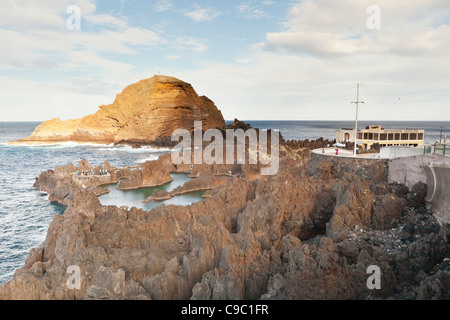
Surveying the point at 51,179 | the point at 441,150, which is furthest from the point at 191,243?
the point at 51,179

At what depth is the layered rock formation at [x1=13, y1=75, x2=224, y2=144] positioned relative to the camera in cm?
9688

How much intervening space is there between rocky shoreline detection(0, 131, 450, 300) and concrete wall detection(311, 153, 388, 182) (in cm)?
19

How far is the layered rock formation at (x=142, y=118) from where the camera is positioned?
9688 cm

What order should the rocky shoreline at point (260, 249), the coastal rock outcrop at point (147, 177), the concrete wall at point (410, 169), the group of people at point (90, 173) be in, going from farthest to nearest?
the group of people at point (90, 173)
the coastal rock outcrop at point (147, 177)
the concrete wall at point (410, 169)
the rocky shoreline at point (260, 249)

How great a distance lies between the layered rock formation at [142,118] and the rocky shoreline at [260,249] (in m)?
79.7

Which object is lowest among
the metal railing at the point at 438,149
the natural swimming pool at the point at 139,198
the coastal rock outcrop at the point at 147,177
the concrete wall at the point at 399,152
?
the natural swimming pool at the point at 139,198

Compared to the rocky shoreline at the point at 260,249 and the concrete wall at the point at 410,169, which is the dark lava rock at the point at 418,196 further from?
the concrete wall at the point at 410,169

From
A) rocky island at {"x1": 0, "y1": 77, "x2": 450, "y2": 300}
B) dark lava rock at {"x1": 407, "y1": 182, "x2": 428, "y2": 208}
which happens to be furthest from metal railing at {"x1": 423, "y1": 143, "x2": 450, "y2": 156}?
rocky island at {"x1": 0, "y1": 77, "x2": 450, "y2": 300}

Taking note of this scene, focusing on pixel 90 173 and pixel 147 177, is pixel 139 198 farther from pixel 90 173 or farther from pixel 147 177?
pixel 90 173

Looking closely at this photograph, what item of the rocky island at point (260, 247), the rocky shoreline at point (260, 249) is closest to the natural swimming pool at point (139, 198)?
the rocky island at point (260, 247)

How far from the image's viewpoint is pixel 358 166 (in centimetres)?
2055

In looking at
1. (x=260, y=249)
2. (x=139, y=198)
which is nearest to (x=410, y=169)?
(x=260, y=249)

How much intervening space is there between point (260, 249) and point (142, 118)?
90.9 m
